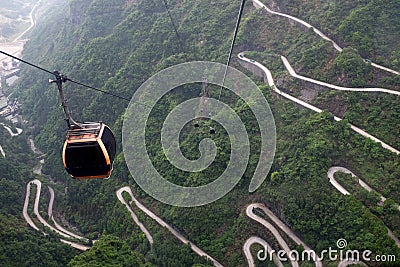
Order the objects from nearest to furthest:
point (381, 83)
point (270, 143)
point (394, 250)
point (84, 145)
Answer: point (84, 145) → point (394, 250) → point (381, 83) → point (270, 143)

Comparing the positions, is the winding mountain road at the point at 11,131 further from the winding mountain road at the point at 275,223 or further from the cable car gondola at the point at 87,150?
the cable car gondola at the point at 87,150

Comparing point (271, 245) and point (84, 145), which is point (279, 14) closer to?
point (271, 245)

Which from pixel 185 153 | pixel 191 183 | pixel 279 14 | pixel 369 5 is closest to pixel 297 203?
pixel 191 183

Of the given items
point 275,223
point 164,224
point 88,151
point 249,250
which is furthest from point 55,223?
point 88,151

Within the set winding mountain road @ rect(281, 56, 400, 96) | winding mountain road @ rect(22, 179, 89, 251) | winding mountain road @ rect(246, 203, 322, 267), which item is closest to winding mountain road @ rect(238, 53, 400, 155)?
winding mountain road @ rect(281, 56, 400, 96)

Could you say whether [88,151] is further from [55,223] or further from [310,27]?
[55,223]
